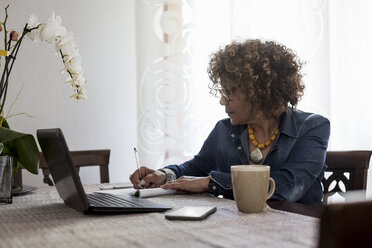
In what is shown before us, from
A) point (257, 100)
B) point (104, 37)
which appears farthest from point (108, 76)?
point (257, 100)

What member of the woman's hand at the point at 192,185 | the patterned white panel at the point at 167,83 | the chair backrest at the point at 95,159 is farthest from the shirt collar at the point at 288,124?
the patterned white panel at the point at 167,83

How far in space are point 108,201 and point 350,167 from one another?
795 mm

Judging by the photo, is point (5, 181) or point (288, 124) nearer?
point (5, 181)

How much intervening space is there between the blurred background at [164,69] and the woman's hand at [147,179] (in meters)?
0.98

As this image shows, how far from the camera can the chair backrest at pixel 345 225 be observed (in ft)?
1.09

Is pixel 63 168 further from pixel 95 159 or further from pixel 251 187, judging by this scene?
pixel 95 159

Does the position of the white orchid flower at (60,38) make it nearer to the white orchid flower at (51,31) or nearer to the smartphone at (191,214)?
the white orchid flower at (51,31)

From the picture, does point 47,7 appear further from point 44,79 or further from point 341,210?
point 341,210

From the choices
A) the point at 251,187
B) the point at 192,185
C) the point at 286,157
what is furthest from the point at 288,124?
the point at 251,187

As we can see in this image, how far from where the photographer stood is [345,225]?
0.33 metres

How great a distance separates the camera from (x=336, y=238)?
33 centimetres

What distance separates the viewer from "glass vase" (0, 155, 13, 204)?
3.85ft

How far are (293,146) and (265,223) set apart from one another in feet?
2.13

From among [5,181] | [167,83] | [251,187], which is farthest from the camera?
[167,83]
